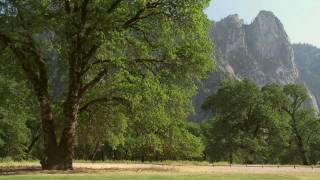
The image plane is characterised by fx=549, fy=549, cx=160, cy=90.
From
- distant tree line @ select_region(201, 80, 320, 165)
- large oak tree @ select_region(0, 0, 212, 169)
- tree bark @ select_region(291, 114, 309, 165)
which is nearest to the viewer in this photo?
large oak tree @ select_region(0, 0, 212, 169)

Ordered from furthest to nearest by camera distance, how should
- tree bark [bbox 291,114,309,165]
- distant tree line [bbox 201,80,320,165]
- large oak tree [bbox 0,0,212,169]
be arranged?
tree bark [bbox 291,114,309,165] → distant tree line [bbox 201,80,320,165] → large oak tree [bbox 0,0,212,169]

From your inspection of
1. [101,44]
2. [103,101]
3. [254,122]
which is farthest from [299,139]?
[101,44]

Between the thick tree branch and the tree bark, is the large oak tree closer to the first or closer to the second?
the thick tree branch

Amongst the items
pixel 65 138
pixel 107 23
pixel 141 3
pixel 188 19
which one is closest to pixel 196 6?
pixel 188 19

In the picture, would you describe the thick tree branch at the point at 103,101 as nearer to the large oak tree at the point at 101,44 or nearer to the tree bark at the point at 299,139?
the large oak tree at the point at 101,44

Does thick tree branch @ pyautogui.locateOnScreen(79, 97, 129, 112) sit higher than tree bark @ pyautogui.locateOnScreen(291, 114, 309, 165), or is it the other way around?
tree bark @ pyautogui.locateOnScreen(291, 114, 309, 165)

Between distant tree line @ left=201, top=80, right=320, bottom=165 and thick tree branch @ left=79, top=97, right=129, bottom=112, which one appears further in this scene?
distant tree line @ left=201, top=80, right=320, bottom=165

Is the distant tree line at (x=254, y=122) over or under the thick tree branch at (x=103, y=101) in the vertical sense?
over

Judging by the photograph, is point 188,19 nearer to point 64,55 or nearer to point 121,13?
point 121,13

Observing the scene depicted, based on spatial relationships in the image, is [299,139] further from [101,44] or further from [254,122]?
[101,44]

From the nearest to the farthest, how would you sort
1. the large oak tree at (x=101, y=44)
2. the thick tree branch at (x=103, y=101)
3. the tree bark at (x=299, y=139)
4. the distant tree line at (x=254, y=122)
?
the large oak tree at (x=101, y=44)
the thick tree branch at (x=103, y=101)
the distant tree line at (x=254, y=122)
the tree bark at (x=299, y=139)

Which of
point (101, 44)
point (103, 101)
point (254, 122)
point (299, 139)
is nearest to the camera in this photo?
point (101, 44)

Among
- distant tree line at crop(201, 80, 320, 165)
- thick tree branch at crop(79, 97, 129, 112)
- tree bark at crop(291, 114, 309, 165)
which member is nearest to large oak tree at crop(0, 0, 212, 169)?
thick tree branch at crop(79, 97, 129, 112)

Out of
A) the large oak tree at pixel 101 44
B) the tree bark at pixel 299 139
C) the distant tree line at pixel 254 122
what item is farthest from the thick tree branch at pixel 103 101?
the tree bark at pixel 299 139
